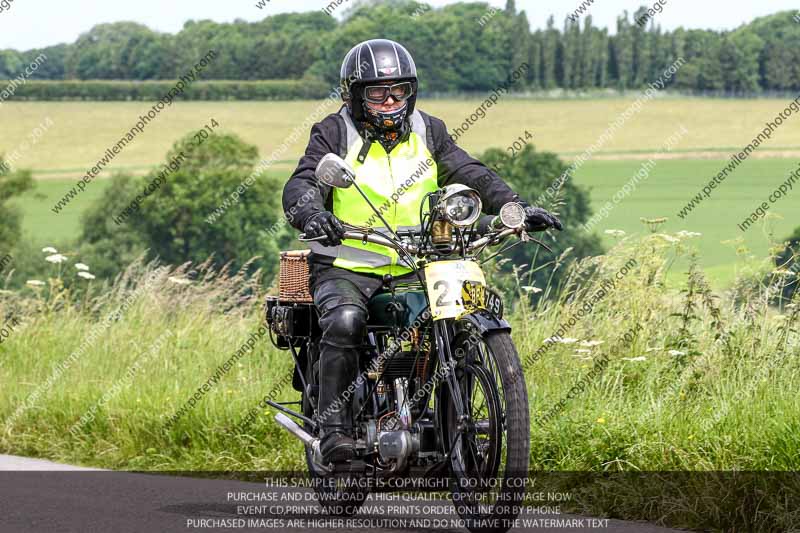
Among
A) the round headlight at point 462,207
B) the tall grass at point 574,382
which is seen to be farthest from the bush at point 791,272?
the round headlight at point 462,207

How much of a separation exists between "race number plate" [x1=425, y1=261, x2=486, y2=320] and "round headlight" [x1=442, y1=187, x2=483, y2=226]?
0.19 m

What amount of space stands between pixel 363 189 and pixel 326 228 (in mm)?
686

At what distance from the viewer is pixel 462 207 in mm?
5508

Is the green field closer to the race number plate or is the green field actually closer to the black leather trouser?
the black leather trouser

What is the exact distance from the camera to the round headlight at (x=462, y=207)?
18.0 ft

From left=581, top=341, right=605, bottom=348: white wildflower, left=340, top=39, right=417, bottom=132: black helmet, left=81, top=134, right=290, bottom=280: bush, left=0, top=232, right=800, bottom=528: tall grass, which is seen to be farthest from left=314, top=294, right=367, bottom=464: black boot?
left=81, top=134, right=290, bottom=280: bush

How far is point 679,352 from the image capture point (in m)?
7.85

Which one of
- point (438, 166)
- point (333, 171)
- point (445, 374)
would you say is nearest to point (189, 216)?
point (438, 166)

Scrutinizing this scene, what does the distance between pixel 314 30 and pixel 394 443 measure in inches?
4470

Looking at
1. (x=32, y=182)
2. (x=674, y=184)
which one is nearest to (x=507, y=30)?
(x=674, y=184)

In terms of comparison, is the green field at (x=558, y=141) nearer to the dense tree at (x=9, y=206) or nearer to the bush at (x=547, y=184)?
the dense tree at (x=9, y=206)

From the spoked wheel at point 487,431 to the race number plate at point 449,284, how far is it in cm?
13

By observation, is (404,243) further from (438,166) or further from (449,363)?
(438,166)

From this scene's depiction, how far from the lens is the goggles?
20.0ft
